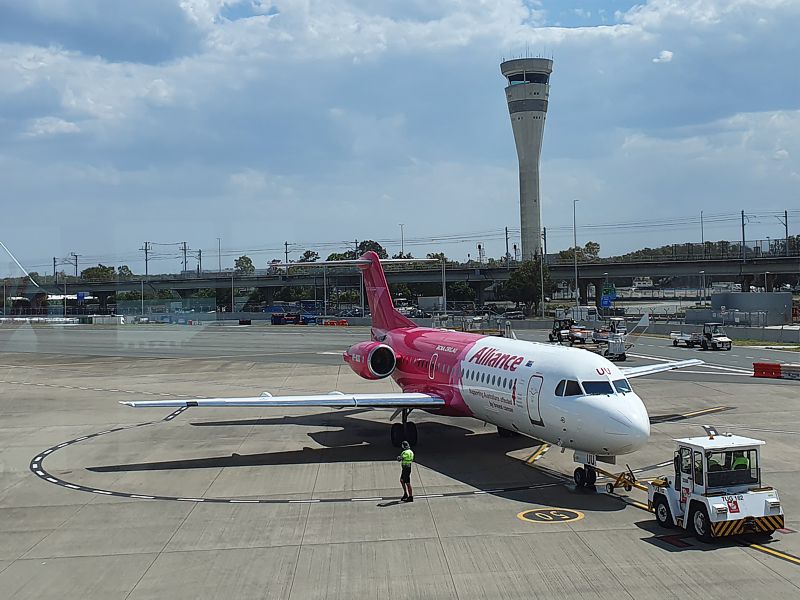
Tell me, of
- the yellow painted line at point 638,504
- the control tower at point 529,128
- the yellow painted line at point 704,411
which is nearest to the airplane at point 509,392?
the yellow painted line at point 638,504

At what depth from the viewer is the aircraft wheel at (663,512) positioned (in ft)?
55.6

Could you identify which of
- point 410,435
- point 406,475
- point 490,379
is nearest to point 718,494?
point 406,475

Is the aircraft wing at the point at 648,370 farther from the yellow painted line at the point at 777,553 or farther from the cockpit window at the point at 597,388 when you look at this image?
the yellow painted line at the point at 777,553

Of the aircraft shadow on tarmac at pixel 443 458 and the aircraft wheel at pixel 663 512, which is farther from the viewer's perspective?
the aircraft shadow on tarmac at pixel 443 458

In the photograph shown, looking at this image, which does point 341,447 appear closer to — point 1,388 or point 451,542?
point 451,542

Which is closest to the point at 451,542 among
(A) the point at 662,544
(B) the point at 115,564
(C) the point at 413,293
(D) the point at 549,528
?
(D) the point at 549,528

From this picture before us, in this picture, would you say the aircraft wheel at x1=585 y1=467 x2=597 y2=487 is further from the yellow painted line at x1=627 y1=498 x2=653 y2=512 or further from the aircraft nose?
the aircraft nose

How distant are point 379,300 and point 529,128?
158870 millimetres

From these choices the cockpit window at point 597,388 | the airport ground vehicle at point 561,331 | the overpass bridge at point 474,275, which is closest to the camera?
the cockpit window at point 597,388

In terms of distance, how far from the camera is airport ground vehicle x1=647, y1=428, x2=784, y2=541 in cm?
1597

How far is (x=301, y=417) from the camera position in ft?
112

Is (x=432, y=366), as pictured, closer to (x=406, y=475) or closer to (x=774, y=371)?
(x=406, y=475)

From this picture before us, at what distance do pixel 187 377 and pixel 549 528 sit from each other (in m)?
38.4

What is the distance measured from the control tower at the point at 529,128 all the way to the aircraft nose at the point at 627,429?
167 meters
